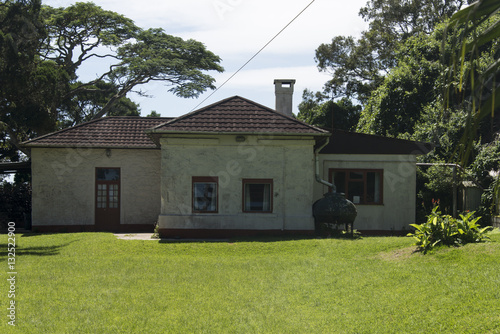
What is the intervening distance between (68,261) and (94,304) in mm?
5322

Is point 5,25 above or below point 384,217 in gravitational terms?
above

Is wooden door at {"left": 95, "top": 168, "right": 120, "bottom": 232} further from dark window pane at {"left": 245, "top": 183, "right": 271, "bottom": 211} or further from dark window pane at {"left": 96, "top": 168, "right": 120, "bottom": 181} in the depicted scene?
dark window pane at {"left": 245, "top": 183, "right": 271, "bottom": 211}

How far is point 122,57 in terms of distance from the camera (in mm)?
40094

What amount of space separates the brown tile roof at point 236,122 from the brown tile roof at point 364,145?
2597 millimetres

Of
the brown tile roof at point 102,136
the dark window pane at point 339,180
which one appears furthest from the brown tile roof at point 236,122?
the brown tile roof at point 102,136

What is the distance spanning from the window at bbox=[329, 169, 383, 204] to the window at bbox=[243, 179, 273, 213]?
3421 mm

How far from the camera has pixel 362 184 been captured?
21547 mm

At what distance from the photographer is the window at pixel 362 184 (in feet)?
70.4

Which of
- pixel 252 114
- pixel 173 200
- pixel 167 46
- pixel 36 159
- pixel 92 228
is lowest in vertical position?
pixel 92 228

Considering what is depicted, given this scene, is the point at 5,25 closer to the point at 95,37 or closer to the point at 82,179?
the point at 82,179

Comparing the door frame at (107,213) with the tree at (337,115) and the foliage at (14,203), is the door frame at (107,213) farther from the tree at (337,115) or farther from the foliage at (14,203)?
the tree at (337,115)

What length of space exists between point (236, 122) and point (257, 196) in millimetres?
2747

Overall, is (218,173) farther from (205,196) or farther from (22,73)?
(22,73)

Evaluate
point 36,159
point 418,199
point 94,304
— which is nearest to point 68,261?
point 94,304
